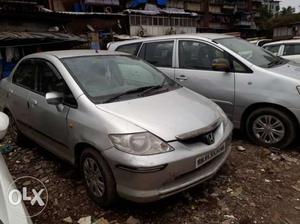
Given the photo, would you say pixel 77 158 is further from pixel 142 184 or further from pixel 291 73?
pixel 291 73

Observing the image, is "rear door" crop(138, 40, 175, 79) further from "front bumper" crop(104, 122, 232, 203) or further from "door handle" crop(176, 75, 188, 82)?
"front bumper" crop(104, 122, 232, 203)

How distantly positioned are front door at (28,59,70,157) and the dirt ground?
0.43m

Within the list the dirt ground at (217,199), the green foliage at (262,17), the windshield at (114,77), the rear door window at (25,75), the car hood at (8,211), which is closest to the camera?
the car hood at (8,211)

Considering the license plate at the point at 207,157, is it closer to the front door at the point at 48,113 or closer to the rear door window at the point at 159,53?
the front door at the point at 48,113

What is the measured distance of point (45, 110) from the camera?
3.59 m

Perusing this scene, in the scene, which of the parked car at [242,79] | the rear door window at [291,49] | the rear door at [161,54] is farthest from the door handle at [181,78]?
the rear door window at [291,49]

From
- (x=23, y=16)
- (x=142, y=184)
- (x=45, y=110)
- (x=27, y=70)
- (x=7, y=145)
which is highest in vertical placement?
(x=23, y=16)

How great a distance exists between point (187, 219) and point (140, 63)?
2.23m

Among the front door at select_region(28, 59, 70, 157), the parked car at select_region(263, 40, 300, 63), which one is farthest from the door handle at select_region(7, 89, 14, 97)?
the parked car at select_region(263, 40, 300, 63)

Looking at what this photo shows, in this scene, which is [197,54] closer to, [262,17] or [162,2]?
[162,2]

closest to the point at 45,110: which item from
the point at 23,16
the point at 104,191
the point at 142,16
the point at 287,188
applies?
the point at 104,191

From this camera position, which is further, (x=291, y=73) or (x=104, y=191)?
(x=291, y=73)

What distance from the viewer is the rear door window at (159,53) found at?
17.4 feet

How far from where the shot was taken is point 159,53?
17.9 ft
